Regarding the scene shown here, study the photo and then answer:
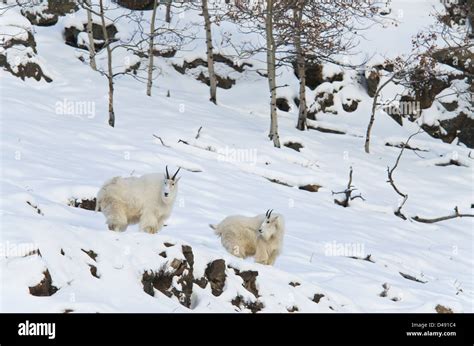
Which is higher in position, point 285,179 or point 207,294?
point 207,294

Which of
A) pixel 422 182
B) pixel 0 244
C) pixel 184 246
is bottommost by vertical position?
pixel 422 182

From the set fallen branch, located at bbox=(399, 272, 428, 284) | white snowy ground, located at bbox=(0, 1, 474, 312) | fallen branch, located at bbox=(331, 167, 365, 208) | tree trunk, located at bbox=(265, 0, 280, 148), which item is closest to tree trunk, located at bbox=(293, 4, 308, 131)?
white snowy ground, located at bbox=(0, 1, 474, 312)

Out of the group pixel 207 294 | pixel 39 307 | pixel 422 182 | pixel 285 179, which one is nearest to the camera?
pixel 39 307

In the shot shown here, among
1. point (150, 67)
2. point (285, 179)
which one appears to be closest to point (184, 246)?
point (285, 179)

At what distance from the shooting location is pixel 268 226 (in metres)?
11.8

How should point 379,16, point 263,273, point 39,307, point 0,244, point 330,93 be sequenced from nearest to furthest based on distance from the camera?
1. point 39,307
2. point 0,244
3. point 263,273
4. point 330,93
5. point 379,16

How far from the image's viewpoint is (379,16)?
131ft

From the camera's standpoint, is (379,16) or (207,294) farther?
(379,16)

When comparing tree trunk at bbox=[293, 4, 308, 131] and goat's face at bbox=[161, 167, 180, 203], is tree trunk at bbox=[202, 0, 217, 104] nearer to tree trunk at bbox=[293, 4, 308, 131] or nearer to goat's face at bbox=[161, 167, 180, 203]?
tree trunk at bbox=[293, 4, 308, 131]

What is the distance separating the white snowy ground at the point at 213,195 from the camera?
8453mm

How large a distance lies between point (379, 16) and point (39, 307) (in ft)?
117

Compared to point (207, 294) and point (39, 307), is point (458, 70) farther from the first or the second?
point (39, 307)

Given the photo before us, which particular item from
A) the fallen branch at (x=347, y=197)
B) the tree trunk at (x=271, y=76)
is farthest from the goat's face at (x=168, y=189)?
the tree trunk at (x=271, y=76)
